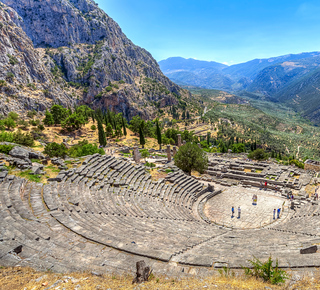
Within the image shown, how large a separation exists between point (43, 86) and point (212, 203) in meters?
95.9

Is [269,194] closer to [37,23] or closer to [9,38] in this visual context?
[9,38]

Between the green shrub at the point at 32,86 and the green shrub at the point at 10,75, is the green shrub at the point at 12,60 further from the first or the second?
the green shrub at the point at 32,86

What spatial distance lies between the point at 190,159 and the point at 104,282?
87.1ft

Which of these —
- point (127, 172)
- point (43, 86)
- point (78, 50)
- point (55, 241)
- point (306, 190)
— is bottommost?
point (306, 190)

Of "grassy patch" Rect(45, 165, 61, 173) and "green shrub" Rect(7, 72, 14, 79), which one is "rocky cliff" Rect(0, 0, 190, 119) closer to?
"green shrub" Rect(7, 72, 14, 79)

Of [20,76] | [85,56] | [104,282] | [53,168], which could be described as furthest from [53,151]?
[85,56]

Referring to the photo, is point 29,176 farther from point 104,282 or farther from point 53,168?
point 104,282

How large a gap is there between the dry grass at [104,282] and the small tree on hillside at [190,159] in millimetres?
25265

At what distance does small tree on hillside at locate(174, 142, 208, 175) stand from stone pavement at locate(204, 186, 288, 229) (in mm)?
5555

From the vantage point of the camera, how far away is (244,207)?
2447 cm

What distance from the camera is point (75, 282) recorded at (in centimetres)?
672

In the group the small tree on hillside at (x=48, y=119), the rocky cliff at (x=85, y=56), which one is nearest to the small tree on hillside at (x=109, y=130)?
the small tree on hillside at (x=48, y=119)

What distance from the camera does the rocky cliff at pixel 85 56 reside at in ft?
409

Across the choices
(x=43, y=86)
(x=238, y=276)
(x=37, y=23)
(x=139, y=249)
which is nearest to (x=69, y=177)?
(x=139, y=249)
